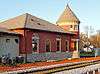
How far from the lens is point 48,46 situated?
37.3 metres

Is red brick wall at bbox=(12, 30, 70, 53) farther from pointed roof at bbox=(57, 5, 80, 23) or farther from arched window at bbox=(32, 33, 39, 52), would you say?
pointed roof at bbox=(57, 5, 80, 23)

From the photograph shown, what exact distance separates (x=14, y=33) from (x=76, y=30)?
18.1 metres

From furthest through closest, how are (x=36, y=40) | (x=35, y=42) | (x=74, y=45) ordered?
(x=74, y=45) → (x=36, y=40) → (x=35, y=42)

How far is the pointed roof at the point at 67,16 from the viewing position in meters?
46.8

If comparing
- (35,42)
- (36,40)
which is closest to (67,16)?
(36,40)

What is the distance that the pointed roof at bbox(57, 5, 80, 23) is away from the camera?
46.8 m

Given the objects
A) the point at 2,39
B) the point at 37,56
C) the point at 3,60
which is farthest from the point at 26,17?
the point at 3,60

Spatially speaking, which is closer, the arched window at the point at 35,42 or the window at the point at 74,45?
the arched window at the point at 35,42

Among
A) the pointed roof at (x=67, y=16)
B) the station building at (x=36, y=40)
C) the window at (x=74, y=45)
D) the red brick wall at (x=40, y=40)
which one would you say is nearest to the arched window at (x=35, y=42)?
the station building at (x=36, y=40)

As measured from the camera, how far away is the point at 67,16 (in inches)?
1871

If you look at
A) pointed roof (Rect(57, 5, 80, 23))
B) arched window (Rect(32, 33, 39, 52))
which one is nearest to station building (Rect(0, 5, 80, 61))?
arched window (Rect(32, 33, 39, 52))

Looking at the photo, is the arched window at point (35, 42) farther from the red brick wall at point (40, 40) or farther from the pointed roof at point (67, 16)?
the pointed roof at point (67, 16)

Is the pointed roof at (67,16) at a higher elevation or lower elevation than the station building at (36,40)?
higher

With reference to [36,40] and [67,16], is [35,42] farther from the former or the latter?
[67,16]
